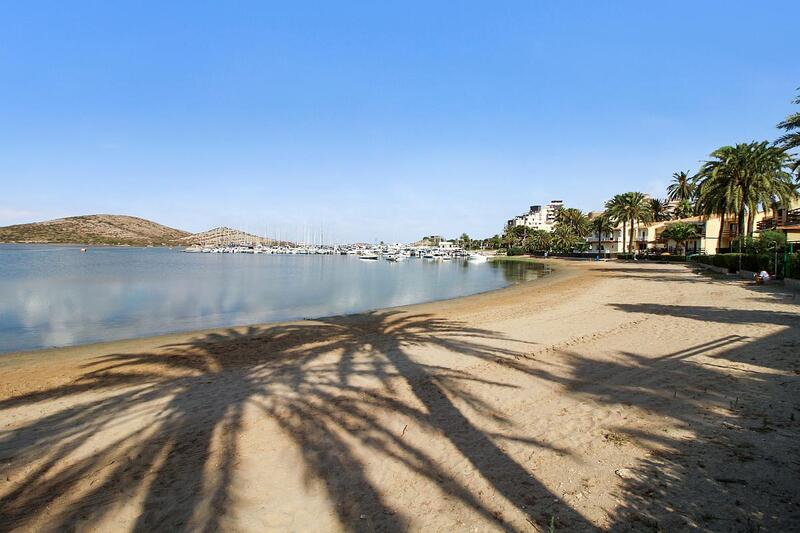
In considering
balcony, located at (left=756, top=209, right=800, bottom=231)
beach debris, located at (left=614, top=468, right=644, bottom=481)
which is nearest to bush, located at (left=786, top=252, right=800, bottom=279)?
beach debris, located at (left=614, top=468, right=644, bottom=481)

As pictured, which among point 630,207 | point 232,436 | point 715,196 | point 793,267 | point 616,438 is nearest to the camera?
point 616,438

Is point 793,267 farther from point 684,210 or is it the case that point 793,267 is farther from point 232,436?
point 684,210

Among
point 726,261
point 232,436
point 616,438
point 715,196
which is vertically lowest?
point 232,436

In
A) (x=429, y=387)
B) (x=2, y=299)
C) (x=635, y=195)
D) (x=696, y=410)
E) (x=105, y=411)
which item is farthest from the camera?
(x=635, y=195)

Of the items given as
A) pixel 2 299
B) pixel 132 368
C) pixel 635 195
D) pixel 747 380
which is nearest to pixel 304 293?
pixel 2 299

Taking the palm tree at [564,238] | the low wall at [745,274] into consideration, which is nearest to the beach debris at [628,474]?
the low wall at [745,274]

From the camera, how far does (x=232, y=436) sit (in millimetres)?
6012

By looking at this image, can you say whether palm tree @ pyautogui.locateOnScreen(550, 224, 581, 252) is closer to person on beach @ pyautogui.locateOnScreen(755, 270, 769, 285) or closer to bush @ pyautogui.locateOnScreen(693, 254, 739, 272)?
bush @ pyautogui.locateOnScreen(693, 254, 739, 272)

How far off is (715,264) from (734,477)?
1818 inches

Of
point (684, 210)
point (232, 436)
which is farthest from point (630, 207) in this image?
point (232, 436)

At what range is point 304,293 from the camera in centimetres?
→ 3525

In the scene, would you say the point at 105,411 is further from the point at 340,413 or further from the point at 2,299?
the point at 2,299

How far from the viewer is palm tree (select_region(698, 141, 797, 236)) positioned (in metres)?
37.2

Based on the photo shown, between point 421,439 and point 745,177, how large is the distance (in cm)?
4453
